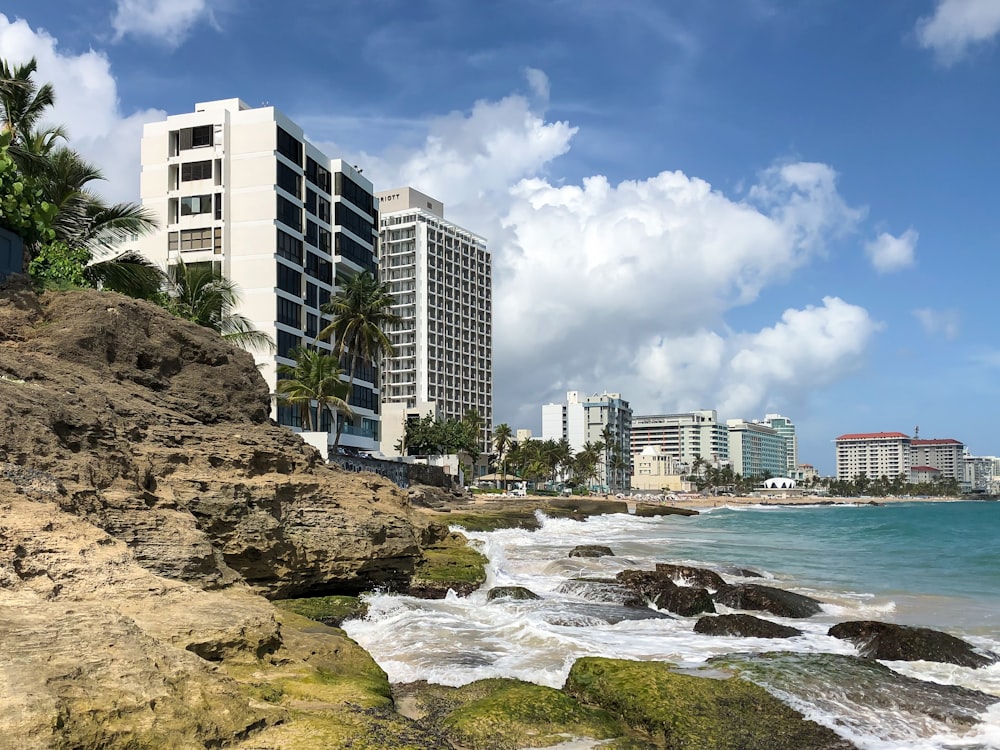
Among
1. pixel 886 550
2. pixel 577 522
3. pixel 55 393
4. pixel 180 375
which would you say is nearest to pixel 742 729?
pixel 55 393

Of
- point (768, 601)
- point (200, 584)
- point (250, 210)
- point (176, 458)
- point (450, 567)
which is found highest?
point (250, 210)

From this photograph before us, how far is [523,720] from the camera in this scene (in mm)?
7789

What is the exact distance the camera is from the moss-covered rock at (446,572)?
56.7ft

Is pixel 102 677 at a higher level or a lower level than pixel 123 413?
lower

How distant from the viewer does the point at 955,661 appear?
43.8 ft

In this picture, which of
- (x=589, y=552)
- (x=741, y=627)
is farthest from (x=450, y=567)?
(x=589, y=552)

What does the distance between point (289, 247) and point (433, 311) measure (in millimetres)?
98603

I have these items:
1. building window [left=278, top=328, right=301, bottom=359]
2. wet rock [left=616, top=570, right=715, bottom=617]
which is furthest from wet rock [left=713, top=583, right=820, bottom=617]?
building window [left=278, top=328, right=301, bottom=359]

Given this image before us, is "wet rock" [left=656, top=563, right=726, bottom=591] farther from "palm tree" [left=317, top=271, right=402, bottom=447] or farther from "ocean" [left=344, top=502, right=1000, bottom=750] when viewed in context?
"palm tree" [left=317, top=271, right=402, bottom=447]

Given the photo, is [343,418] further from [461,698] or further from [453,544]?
[461,698]

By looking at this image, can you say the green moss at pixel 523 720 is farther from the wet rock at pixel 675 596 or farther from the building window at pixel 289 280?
the building window at pixel 289 280

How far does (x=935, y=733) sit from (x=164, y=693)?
8.67 meters

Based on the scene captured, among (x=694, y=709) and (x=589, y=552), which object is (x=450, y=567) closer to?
(x=694, y=709)

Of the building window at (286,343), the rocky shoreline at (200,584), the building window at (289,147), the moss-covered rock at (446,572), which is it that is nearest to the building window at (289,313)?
the building window at (286,343)
